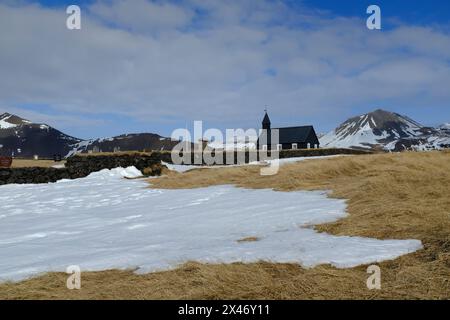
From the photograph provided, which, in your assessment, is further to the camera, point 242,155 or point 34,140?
point 34,140

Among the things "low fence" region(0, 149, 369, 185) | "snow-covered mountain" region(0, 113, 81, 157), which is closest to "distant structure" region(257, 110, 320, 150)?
"low fence" region(0, 149, 369, 185)

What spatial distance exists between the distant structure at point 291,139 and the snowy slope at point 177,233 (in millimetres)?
56775

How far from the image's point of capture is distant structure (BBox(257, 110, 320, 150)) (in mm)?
66688

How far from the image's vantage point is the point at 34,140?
18425cm

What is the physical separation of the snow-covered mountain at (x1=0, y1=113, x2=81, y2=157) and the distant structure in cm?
12791

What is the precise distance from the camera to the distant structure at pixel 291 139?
66.7 m

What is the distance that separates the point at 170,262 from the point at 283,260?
1.43 meters

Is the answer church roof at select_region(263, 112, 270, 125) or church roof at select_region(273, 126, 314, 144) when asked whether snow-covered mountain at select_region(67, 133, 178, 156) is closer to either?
church roof at select_region(263, 112, 270, 125)

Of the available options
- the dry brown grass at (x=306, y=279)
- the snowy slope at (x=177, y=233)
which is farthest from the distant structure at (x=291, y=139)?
the dry brown grass at (x=306, y=279)

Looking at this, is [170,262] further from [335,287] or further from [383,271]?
[383,271]

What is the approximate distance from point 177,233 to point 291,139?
63.2 meters

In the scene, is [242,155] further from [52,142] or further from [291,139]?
[52,142]

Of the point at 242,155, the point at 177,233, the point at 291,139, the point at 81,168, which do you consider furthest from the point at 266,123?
the point at 177,233
